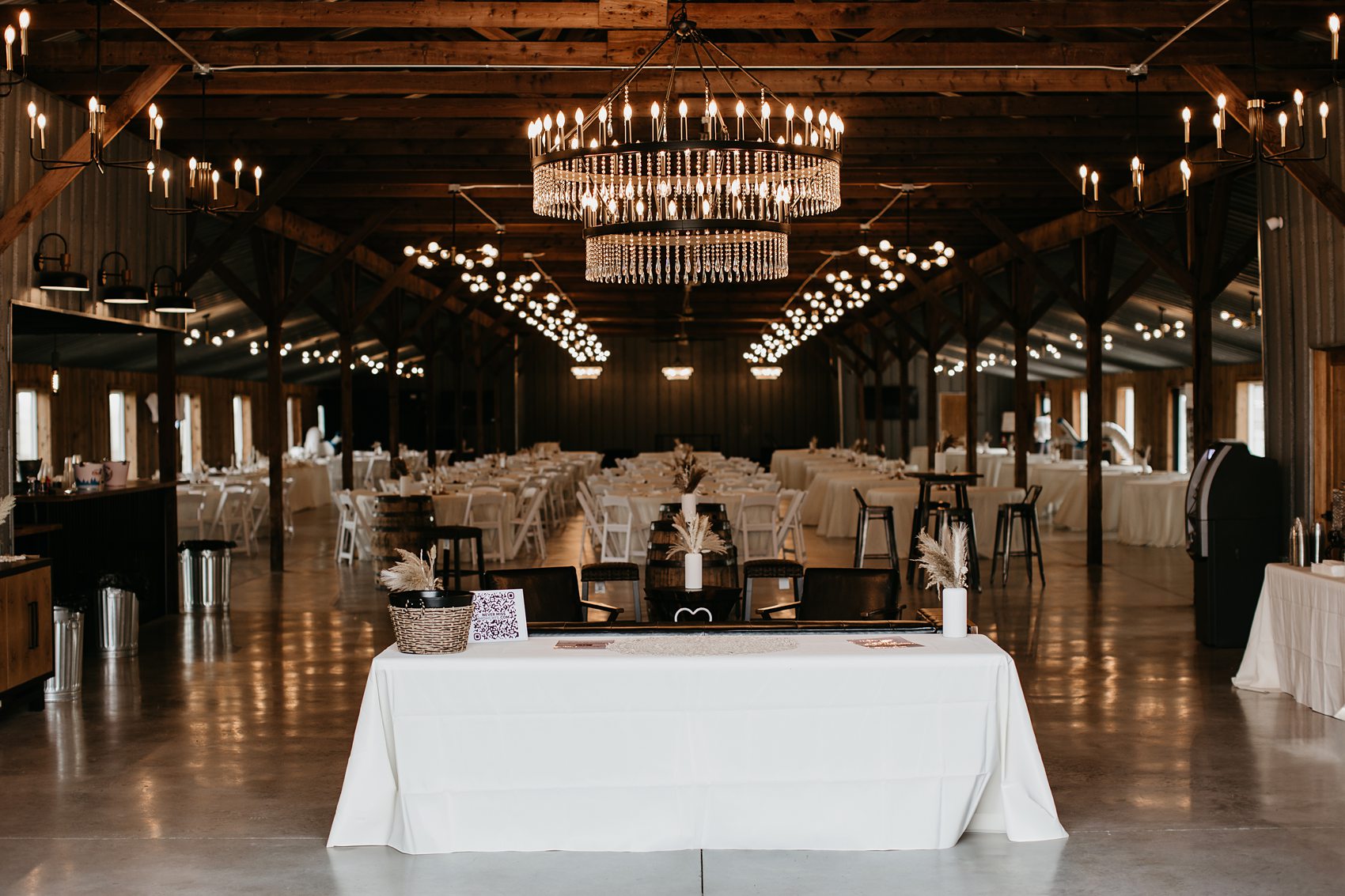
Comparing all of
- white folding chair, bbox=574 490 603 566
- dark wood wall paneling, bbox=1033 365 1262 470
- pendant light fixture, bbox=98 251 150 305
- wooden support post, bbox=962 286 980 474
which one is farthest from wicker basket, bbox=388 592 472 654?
dark wood wall paneling, bbox=1033 365 1262 470

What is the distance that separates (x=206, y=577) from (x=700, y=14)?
6.04 meters

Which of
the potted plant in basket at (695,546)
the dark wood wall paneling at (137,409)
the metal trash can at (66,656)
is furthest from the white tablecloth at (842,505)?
the metal trash can at (66,656)

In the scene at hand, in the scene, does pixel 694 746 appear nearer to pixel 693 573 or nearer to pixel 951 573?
pixel 951 573

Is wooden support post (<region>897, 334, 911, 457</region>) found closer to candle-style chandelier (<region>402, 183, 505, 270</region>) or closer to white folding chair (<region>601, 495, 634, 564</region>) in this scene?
candle-style chandelier (<region>402, 183, 505, 270</region>)

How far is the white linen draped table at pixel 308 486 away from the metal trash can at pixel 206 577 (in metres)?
10.1

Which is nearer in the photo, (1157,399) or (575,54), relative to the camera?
(575,54)

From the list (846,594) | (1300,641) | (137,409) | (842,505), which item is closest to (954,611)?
(846,594)

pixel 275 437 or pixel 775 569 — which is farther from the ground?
pixel 275 437

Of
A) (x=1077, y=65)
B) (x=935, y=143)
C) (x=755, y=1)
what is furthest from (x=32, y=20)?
(x=935, y=143)

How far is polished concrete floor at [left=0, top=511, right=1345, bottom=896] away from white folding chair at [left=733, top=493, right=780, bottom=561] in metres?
3.91

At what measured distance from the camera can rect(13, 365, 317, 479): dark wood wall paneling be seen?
60.8 feet

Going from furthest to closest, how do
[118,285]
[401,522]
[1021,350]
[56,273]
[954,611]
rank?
[1021,350] → [401,522] → [118,285] → [56,273] → [954,611]

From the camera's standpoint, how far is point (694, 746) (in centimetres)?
434

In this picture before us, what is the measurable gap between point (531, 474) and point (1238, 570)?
35.7 ft
